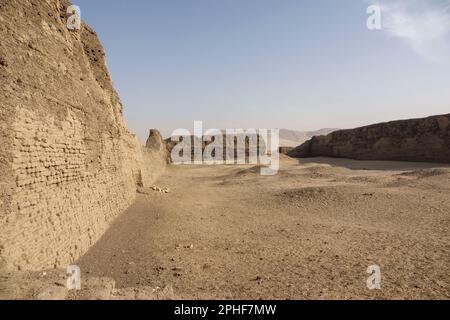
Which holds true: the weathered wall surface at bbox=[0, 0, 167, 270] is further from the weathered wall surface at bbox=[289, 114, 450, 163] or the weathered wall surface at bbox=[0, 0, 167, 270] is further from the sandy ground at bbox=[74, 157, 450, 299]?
the weathered wall surface at bbox=[289, 114, 450, 163]

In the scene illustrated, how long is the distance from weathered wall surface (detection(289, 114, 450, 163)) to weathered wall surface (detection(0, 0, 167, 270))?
19646mm

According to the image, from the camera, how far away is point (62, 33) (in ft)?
20.0

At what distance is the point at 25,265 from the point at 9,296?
4.35ft

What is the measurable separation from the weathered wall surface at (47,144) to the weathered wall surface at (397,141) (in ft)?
64.5

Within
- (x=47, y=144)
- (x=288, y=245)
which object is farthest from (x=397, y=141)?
(x=47, y=144)

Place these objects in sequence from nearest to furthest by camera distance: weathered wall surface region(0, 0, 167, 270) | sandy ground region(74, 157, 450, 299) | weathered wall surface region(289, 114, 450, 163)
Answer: weathered wall surface region(0, 0, 167, 270) < sandy ground region(74, 157, 450, 299) < weathered wall surface region(289, 114, 450, 163)

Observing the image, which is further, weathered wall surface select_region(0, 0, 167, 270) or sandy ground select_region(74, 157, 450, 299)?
sandy ground select_region(74, 157, 450, 299)

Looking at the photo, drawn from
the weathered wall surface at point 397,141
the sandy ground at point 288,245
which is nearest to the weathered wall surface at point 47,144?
the sandy ground at point 288,245

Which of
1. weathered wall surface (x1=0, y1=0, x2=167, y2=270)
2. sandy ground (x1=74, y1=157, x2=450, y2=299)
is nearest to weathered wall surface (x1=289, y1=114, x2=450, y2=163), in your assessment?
sandy ground (x1=74, y1=157, x2=450, y2=299)

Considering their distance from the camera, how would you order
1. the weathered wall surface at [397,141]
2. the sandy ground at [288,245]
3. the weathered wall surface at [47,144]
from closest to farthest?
1. the weathered wall surface at [47,144]
2. the sandy ground at [288,245]
3. the weathered wall surface at [397,141]

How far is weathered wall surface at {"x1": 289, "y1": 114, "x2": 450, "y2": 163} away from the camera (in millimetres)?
19453

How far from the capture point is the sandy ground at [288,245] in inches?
165

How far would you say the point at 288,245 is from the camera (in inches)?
235

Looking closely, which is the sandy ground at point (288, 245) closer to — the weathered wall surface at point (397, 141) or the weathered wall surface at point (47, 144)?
the weathered wall surface at point (47, 144)
